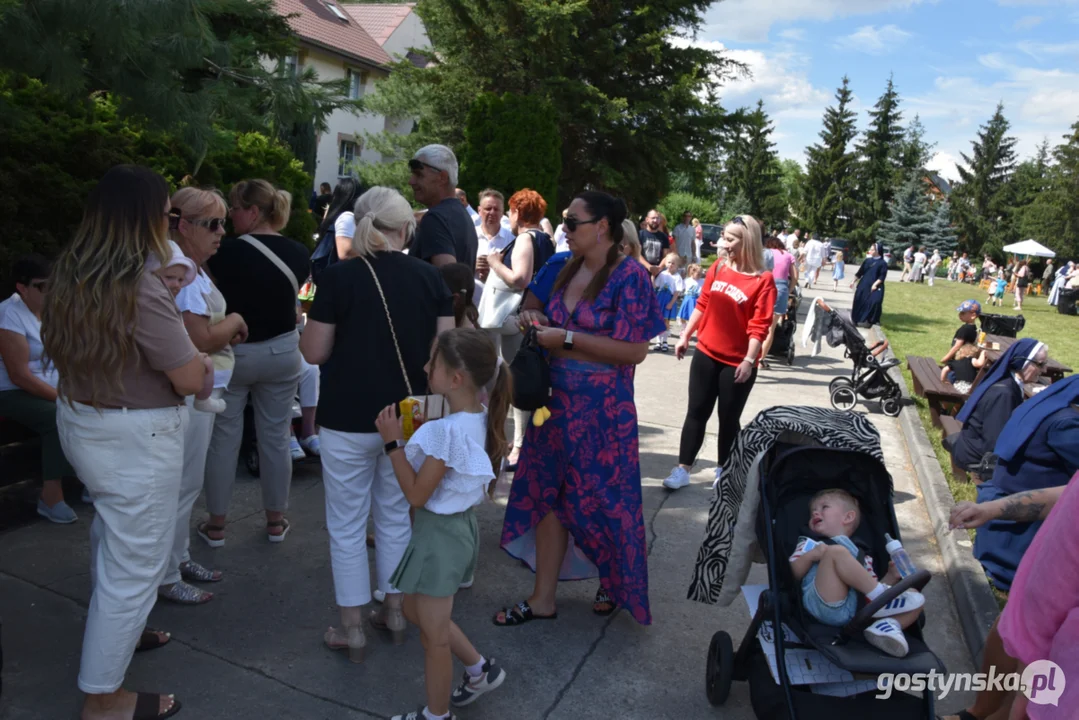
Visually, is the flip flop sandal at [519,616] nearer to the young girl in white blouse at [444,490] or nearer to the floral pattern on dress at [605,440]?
the floral pattern on dress at [605,440]

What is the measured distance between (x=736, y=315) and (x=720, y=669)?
2784 millimetres

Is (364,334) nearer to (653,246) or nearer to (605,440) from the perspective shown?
(605,440)

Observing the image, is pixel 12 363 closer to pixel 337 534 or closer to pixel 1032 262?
pixel 337 534

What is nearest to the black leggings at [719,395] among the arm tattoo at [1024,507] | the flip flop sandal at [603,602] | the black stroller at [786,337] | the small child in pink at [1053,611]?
the flip flop sandal at [603,602]

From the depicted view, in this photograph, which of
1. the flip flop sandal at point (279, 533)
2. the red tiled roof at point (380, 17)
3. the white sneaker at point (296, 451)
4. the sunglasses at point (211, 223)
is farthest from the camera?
the red tiled roof at point (380, 17)

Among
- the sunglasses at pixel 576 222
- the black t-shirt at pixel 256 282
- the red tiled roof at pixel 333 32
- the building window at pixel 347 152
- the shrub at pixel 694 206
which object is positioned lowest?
the black t-shirt at pixel 256 282

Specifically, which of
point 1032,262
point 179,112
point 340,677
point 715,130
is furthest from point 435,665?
point 1032,262

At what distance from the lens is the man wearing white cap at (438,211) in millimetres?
4656

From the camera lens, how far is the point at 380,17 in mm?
44000

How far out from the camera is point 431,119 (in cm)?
2792

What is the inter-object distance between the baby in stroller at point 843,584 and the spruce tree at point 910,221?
58.8 meters

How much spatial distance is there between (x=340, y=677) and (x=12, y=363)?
2.71 metres

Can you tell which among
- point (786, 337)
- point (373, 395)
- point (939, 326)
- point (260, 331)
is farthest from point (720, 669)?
point (939, 326)

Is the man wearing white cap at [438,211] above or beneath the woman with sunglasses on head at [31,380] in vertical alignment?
above
